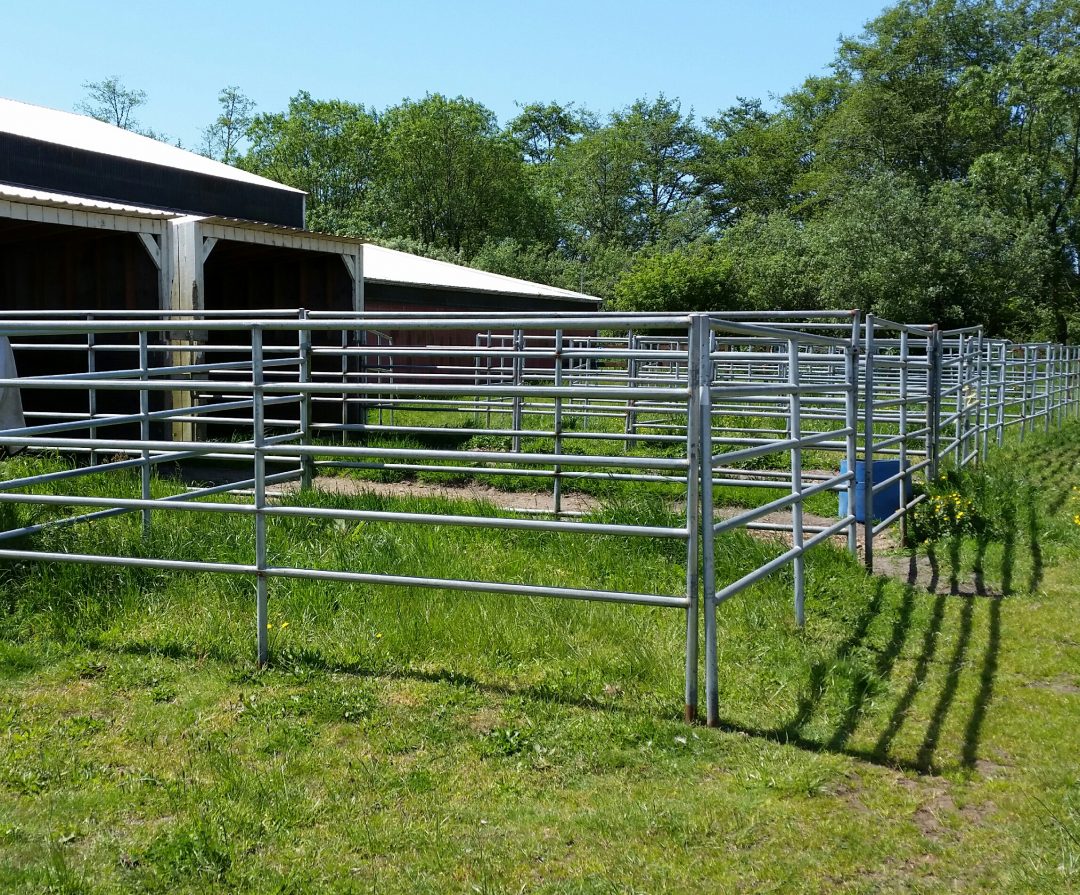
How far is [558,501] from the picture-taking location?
28.4 ft

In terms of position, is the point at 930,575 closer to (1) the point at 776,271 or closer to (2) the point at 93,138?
(2) the point at 93,138

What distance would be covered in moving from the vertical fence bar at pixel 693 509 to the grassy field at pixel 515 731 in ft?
0.62

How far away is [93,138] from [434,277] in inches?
365

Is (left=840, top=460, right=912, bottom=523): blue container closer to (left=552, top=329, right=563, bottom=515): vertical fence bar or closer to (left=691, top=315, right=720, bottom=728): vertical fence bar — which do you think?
(left=552, top=329, right=563, bottom=515): vertical fence bar

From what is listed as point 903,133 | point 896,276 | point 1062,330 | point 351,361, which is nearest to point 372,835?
point 351,361

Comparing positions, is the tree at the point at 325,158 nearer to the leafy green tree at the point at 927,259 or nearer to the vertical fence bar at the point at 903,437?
the leafy green tree at the point at 927,259

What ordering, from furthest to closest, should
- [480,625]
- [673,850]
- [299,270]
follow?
1. [299,270]
2. [480,625]
3. [673,850]

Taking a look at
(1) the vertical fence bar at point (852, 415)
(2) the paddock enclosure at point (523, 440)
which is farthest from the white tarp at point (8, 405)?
(1) the vertical fence bar at point (852, 415)

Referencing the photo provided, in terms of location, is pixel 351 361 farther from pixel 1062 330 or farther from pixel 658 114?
pixel 658 114

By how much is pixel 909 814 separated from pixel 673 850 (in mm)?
835

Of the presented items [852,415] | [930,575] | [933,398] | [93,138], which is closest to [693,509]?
[852,415]

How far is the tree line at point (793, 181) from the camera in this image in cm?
3275

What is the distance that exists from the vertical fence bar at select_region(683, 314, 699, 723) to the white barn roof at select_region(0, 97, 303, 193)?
14.5 meters

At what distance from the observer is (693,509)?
4.16 metres
